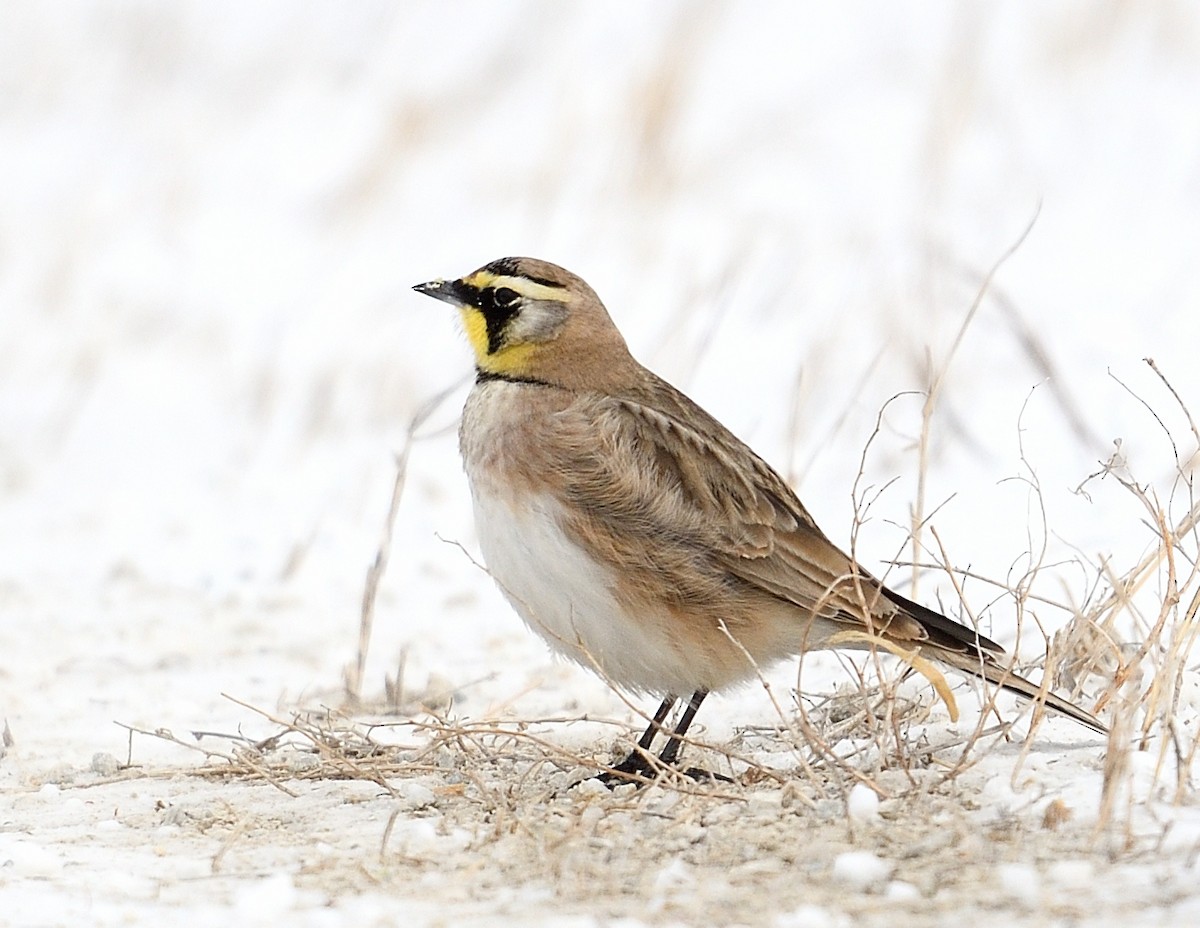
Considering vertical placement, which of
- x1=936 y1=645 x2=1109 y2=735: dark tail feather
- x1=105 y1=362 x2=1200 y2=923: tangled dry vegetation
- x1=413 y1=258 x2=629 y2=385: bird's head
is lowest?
x1=105 y1=362 x2=1200 y2=923: tangled dry vegetation

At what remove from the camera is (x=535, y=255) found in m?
11.0

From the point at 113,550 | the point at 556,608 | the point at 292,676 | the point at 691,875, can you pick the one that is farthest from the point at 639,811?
the point at 113,550

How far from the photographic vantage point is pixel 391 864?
3.51 meters

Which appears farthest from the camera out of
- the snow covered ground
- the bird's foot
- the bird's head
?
the bird's head

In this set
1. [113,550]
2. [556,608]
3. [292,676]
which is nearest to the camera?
[556,608]

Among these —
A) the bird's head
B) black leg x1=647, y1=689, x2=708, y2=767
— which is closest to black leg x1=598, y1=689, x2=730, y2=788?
black leg x1=647, y1=689, x2=708, y2=767

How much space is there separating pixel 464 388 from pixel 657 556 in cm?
536

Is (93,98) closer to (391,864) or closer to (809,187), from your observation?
(809,187)

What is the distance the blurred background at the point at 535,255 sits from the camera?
7277 millimetres

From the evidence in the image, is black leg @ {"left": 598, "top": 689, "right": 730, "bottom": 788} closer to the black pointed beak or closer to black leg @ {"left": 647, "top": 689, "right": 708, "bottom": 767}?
black leg @ {"left": 647, "top": 689, "right": 708, "bottom": 767}

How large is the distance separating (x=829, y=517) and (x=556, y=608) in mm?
2999

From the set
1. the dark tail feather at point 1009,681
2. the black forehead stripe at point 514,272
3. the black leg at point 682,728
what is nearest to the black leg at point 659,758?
the black leg at point 682,728

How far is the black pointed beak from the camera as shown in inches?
194

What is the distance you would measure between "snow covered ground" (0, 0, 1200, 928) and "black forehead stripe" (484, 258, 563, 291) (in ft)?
3.66
